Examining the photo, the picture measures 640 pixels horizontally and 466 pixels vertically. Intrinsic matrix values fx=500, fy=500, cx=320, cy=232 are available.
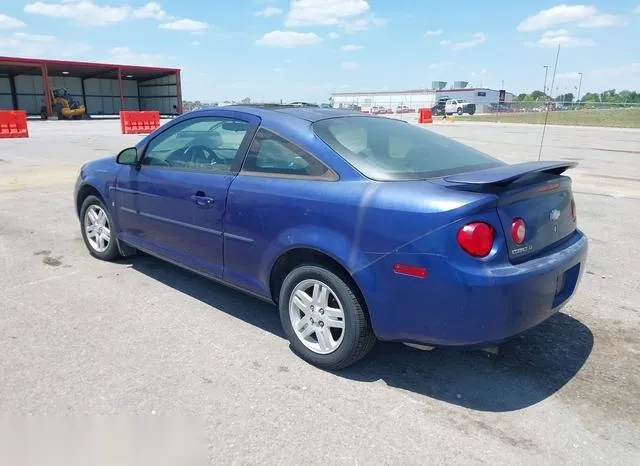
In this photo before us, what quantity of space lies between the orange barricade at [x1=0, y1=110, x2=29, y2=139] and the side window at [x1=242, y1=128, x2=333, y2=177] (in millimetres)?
21202

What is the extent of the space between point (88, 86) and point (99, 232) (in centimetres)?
5200

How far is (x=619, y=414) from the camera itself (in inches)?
108

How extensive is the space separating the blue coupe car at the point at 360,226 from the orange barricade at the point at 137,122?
2143 centimetres

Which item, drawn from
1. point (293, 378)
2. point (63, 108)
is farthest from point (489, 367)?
point (63, 108)

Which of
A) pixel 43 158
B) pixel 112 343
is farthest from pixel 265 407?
pixel 43 158

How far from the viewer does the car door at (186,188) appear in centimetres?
366

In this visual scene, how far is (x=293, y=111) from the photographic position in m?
3.71

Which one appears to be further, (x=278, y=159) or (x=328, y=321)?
(x=278, y=159)

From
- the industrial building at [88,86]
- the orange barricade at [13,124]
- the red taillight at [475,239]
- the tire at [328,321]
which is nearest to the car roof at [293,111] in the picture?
the tire at [328,321]

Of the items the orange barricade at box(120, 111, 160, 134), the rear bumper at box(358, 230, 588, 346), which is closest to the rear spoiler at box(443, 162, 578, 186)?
the rear bumper at box(358, 230, 588, 346)

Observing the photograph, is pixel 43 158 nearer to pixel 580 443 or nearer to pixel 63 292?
pixel 63 292

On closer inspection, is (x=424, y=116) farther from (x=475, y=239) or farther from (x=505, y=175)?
(x=475, y=239)

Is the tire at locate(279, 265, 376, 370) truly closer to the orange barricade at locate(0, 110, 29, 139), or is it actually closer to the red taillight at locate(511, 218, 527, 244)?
the red taillight at locate(511, 218, 527, 244)

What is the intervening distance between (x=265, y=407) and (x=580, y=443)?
1631 millimetres
